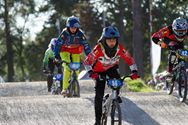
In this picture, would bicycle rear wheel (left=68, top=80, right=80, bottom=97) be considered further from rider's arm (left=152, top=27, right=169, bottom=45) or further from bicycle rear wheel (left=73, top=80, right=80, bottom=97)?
rider's arm (left=152, top=27, right=169, bottom=45)

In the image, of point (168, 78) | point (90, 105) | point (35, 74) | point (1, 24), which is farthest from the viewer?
point (35, 74)

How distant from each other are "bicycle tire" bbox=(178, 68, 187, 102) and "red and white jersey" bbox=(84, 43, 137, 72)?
2731mm

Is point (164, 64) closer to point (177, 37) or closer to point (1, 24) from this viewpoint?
point (1, 24)

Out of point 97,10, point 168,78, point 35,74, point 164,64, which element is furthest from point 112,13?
point 168,78

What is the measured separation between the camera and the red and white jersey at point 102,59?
8594mm

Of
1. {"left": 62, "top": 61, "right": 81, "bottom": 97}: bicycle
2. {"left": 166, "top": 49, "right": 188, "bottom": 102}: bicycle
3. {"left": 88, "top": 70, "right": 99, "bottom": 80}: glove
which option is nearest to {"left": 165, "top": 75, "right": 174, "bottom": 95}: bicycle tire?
{"left": 166, "top": 49, "right": 188, "bottom": 102}: bicycle

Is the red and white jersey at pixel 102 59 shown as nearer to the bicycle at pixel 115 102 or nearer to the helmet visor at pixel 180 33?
the bicycle at pixel 115 102

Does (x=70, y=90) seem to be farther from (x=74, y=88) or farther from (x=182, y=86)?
(x=182, y=86)

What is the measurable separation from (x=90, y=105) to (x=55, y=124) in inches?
58.7

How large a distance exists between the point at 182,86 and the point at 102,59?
A: 331cm

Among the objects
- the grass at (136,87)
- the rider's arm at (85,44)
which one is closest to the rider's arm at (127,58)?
the rider's arm at (85,44)

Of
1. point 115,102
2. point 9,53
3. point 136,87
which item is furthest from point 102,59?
point 9,53

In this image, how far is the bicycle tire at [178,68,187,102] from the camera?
435 inches

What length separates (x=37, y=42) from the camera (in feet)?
197
